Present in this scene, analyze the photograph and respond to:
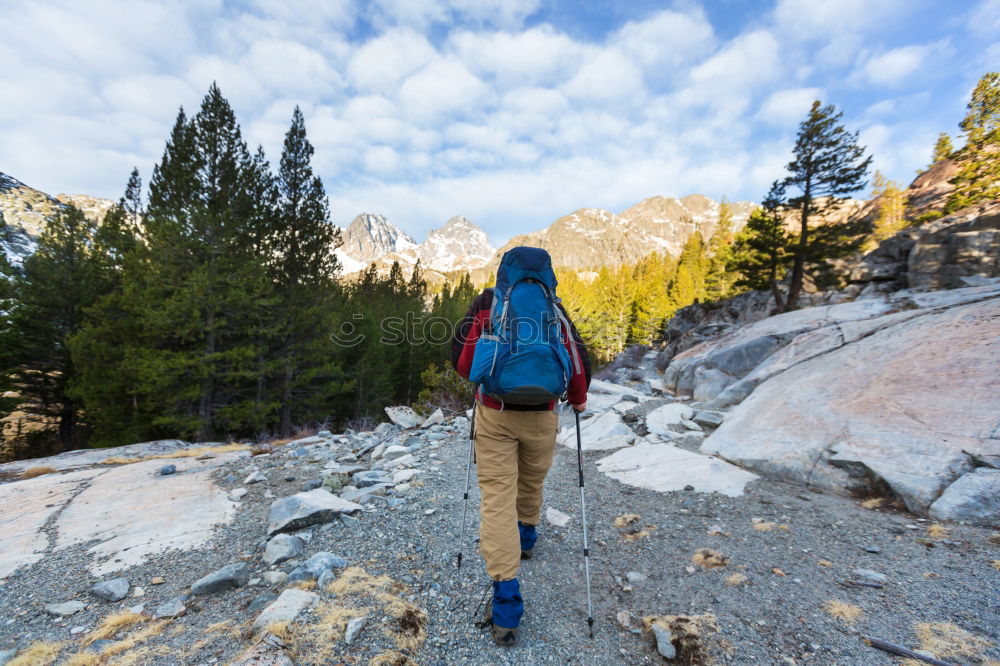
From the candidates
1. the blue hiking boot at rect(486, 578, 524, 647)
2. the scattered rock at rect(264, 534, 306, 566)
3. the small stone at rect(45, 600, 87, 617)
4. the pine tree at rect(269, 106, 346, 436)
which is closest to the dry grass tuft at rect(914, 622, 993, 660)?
the blue hiking boot at rect(486, 578, 524, 647)

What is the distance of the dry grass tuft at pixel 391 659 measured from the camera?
2070 millimetres

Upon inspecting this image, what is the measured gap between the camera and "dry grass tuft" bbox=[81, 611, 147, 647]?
2326 mm

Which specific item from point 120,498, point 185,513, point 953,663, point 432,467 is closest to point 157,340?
point 120,498

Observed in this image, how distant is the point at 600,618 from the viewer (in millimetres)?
2645

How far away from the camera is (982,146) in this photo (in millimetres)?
21203

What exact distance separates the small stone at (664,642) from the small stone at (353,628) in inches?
75.1

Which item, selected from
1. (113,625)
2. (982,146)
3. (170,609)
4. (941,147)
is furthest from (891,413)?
(941,147)

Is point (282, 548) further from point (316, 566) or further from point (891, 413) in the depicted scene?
point (891, 413)

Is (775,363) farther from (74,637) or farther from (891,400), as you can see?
(74,637)

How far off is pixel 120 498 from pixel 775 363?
12.5 metres

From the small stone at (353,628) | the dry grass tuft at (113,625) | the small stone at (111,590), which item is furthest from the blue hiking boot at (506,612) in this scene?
the small stone at (111,590)

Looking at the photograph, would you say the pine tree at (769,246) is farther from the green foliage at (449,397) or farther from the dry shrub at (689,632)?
the dry shrub at (689,632)

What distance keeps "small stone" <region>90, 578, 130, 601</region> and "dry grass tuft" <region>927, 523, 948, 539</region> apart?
6883 mm

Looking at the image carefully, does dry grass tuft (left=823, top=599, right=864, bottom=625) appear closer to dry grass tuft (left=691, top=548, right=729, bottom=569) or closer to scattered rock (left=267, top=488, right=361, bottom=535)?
dry grass tuft (left=691, top=548, right=729, bottom=569)
